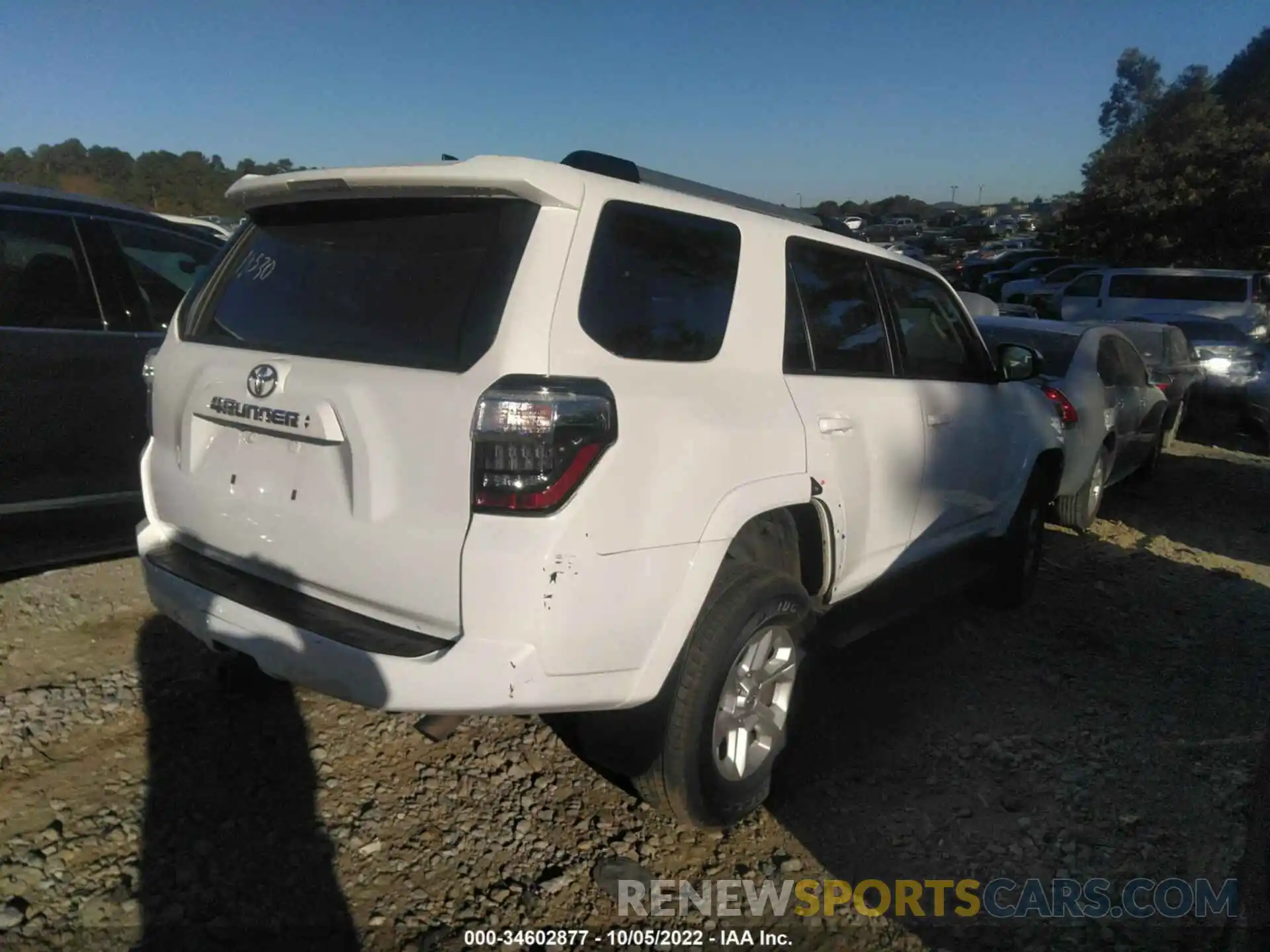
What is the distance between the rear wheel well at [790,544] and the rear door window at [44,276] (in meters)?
3.08

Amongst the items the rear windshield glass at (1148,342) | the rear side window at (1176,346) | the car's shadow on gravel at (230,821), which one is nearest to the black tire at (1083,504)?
the rear windshield glass at (1148,342)

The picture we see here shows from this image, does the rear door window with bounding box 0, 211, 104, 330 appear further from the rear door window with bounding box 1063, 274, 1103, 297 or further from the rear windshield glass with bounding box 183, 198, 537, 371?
the rear door window with bounding box 1063, 274, 1103, 297

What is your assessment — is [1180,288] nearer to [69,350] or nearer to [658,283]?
[658,283]

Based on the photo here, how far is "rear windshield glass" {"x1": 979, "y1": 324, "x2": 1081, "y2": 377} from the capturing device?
677 cm

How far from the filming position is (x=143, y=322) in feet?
14.4

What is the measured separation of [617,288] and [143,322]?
9.45 ft

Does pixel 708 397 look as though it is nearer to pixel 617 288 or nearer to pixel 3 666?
pixel 617 288

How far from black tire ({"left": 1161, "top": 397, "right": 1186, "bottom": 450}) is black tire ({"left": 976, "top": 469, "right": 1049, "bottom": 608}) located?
4.45m

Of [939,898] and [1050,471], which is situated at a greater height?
[1050,471]

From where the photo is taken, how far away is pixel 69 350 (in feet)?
13.3

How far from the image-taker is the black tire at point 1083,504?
21.2ft

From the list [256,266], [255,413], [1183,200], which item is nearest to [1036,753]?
[255,413]

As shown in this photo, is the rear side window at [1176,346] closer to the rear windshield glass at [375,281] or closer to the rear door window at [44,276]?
the rear windshield glass at [375,281]

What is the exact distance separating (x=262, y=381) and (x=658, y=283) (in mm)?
1109
